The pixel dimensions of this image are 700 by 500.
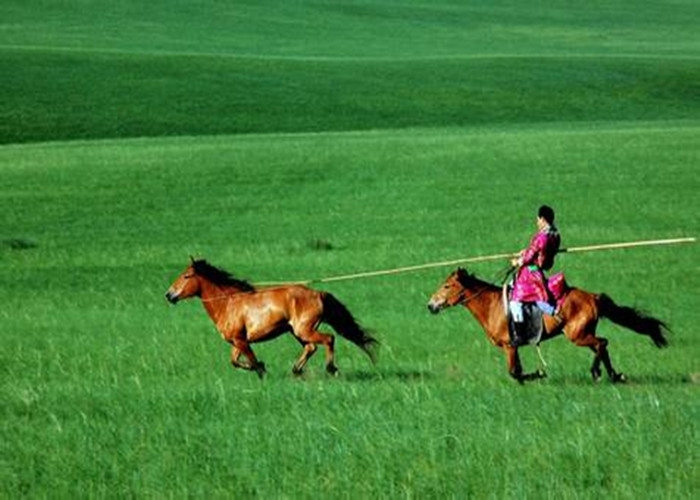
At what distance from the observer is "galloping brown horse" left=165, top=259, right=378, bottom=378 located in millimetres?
12609

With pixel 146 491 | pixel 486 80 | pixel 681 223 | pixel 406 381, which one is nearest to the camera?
pixel 146 491

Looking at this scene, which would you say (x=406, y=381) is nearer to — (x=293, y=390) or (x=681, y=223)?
(x=293, y=390)

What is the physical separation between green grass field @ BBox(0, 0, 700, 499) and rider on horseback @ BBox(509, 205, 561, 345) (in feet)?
2.14

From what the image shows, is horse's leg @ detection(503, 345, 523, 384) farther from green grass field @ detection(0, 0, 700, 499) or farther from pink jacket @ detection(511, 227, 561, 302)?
pink jacket @ detection(511, 227, 561, 302)

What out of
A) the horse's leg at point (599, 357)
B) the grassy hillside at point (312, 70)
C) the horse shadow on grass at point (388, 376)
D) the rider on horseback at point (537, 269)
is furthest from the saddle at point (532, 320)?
the grassy hillside at point (312, 70)

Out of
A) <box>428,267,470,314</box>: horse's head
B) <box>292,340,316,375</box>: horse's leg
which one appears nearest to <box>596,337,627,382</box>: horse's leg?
<box>428,267,470,314</box>: horse's head

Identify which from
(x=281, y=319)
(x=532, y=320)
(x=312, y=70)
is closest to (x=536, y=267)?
(x=532, y=320)

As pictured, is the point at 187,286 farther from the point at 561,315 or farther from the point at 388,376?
the point at 561,315

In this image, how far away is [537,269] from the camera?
12.1 meters

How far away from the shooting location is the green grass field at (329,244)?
867 centimetres

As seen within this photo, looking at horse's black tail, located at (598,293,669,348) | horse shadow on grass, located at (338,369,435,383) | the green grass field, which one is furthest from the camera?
horse shadow on grass, located at (338,369,435,383)

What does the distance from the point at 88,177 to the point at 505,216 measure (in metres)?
11.4

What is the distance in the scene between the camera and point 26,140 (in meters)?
46.7

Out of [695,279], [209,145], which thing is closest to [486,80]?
[209,145]
